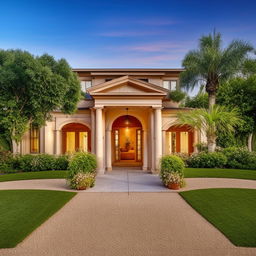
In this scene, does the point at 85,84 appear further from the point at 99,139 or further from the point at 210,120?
the point at 210,120

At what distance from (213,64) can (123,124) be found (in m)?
9.55

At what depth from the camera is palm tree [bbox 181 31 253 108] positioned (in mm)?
17281

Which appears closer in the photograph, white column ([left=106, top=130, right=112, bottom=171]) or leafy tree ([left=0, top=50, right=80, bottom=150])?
leafy tree ([left=0, top=50, right=80, bottom=150])

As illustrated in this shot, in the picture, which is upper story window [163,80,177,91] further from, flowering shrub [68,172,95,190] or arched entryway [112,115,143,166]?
flowering shrub [68,172,95,190]

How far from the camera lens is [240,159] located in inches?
603

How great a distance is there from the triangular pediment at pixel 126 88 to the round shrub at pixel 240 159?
24.3ft

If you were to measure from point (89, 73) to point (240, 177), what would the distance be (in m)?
15.4

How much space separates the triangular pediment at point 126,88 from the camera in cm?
1382

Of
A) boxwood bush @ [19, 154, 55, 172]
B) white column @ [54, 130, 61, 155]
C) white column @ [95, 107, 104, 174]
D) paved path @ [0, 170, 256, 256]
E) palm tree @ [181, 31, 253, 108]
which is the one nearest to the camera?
paved path @ [0, 170, 256, 256]

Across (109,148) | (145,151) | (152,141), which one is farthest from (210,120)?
(109,148)

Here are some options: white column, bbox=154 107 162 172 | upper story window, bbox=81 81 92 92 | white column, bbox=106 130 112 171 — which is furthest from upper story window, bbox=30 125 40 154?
white column, bbox=154 107 162 172

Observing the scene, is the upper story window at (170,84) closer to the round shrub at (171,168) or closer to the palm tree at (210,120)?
the palm tree at (210,120)

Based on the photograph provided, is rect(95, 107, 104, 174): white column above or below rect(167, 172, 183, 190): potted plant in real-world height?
above

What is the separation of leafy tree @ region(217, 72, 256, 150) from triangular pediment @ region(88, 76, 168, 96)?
1196cm
